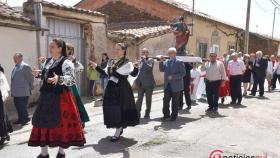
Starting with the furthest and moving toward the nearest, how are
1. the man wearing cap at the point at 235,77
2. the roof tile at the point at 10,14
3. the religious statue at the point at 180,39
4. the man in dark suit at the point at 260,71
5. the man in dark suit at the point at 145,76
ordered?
the man in dark suit at the point at 260,71 < the man wearing cap at the point at 235,77 < the religious statue at the point at 180,39 < the roof tile at the point at 10,14 < the man in dark suit at the point at 145,76

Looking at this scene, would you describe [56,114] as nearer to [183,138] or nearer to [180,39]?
[183,138]

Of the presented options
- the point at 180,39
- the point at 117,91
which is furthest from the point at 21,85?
the point at 180,39

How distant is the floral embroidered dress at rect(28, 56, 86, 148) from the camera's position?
200 inches

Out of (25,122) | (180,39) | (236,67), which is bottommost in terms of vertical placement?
(25,122)

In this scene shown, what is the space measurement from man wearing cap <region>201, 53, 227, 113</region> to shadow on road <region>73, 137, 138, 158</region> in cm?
400

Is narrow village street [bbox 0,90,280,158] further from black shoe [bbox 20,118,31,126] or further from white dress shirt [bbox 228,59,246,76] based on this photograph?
white dress shirt [bbox 228,59,246,76]

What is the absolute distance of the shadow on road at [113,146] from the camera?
625 cm

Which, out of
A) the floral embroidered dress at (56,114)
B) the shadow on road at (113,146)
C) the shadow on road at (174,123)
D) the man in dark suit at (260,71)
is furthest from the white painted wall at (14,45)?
the man in dark suit at (260,71)

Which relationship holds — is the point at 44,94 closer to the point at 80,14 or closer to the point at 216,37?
the point at 80,14

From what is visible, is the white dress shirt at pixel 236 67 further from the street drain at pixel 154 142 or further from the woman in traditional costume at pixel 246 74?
the street drain at pixel 154 142

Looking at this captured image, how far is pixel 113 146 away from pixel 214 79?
4.61 meters

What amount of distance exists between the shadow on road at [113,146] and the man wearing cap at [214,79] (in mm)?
4002

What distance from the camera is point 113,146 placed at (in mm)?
6574

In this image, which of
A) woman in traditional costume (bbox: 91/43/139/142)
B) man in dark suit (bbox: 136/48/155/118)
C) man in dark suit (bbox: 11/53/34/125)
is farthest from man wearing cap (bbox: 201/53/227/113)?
man in dark suit (bbox: 11/53/34/125)
